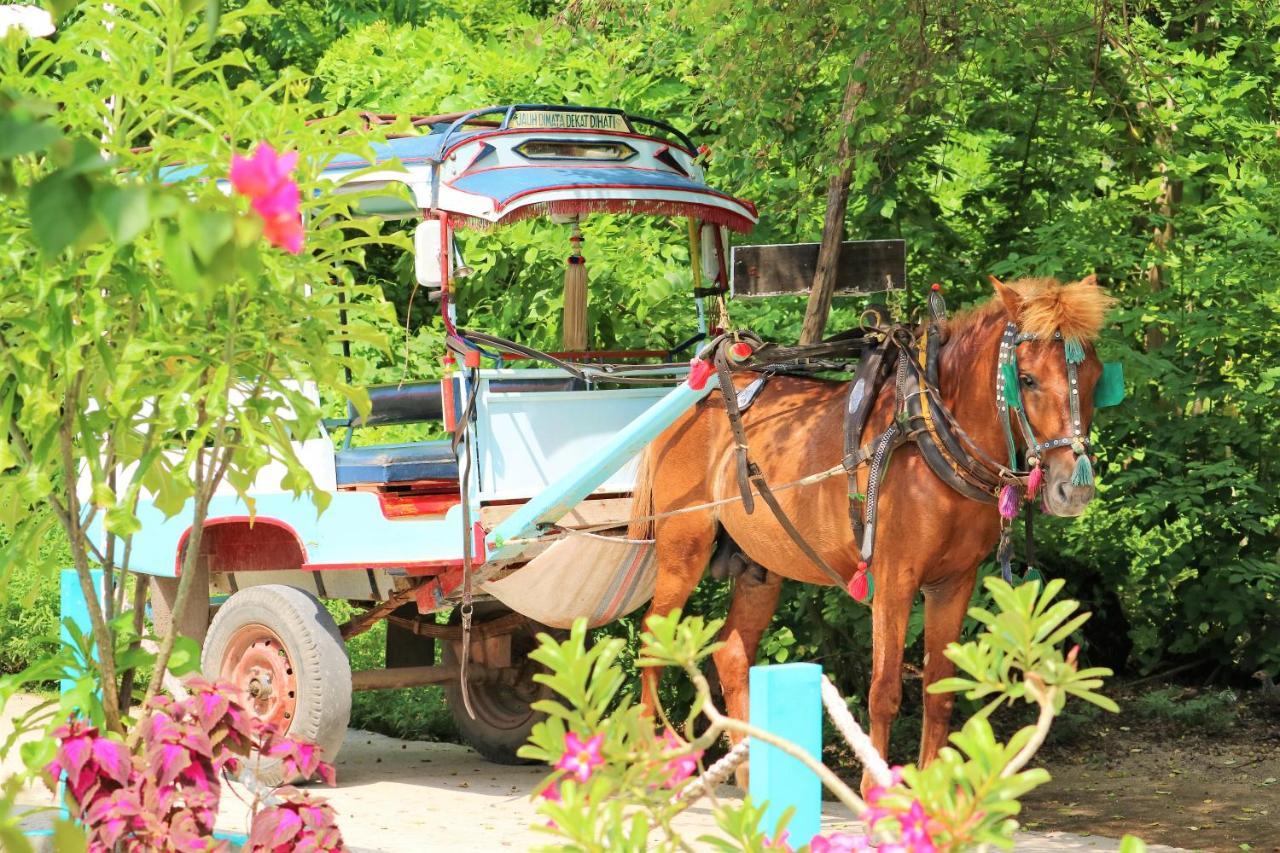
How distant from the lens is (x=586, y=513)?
709cm

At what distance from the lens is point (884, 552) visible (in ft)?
19.2

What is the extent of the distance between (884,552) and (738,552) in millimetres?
1207

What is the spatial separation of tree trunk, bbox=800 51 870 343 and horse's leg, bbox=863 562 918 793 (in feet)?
5.41

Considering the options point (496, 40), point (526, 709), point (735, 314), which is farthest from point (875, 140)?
point (496, 40)

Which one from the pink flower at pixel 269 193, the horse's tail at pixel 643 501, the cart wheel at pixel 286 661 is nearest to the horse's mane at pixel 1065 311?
the horse's tail at pixel 643 501

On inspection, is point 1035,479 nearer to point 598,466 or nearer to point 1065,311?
point 1065,311

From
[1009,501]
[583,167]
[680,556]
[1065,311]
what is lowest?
[680,556]

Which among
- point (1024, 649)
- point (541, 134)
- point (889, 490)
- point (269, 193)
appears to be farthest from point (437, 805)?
point (269, 193)

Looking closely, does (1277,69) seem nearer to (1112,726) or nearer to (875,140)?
(875,140)

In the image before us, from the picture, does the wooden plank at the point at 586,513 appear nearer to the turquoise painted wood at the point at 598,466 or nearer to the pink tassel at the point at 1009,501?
the turquoise painted wood at the point at 598,466

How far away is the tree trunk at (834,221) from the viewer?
278 inches

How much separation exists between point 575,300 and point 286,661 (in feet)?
6.79

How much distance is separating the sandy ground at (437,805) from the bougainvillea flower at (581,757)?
2859mm

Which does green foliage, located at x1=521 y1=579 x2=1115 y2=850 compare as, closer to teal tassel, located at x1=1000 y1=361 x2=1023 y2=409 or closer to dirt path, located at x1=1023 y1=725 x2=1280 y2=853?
teal tassel, located at x1=1000 y1=361 x2=1023 y2=409
